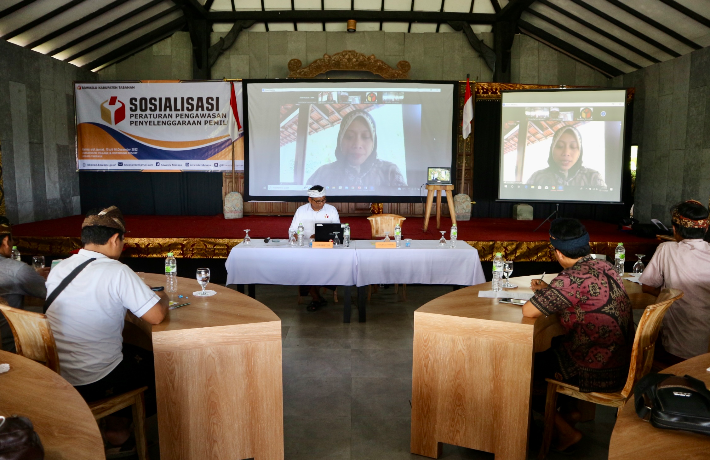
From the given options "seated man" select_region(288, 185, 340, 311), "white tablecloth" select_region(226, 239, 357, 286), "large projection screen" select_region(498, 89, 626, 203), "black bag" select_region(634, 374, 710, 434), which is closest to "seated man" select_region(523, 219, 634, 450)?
"black bag" select_region(634, 374, 710, 434)

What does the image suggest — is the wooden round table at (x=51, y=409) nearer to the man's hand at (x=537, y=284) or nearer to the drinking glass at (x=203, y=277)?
the drinking glass at (x=203, y=277)

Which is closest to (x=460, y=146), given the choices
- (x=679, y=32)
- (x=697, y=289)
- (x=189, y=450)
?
(x=679, y=32)

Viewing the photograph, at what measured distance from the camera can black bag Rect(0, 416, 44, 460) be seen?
97cm

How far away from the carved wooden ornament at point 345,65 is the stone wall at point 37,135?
13.2ft

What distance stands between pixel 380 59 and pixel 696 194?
5.78 m

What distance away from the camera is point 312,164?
8.13 m

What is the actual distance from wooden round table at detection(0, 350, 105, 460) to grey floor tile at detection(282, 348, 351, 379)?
1987 mm

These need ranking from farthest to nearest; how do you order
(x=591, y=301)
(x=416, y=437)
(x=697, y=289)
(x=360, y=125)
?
(x=360, y=125)
(x=697, y=289)
(x=416, y=437)
(x=591, y=301)

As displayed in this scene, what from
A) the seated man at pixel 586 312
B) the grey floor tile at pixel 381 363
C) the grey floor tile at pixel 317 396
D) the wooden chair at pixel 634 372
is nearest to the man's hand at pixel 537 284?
the seated man at pixel 586 312

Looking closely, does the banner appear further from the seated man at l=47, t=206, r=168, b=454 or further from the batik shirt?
the batik shirt

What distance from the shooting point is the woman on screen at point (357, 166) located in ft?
26.8

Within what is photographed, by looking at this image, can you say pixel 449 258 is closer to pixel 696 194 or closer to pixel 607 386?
pixel 607 386

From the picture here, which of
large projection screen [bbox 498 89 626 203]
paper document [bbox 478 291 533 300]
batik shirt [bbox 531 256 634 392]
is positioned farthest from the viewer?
large projection screen [bbox 498 89 626 203]

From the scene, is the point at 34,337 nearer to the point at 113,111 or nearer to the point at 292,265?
the point at 292,265
